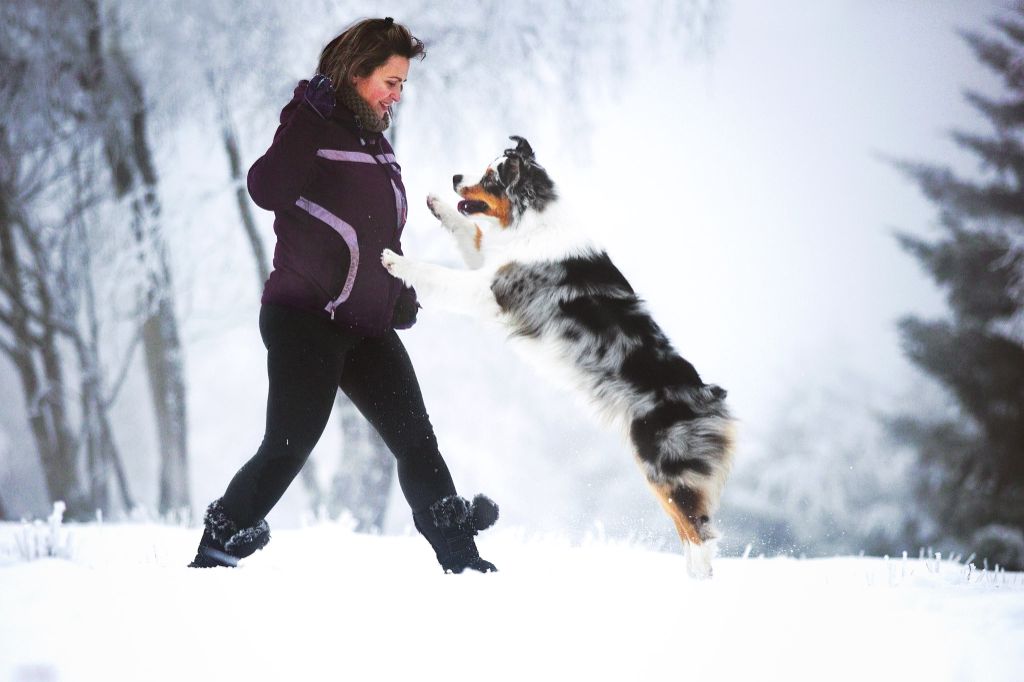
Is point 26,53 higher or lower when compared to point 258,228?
higher

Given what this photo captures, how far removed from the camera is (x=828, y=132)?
774 cm

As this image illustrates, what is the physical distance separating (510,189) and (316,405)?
3.14 feet

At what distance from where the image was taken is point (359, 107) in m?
2.22

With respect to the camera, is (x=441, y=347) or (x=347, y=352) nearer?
(x=347, y=352)

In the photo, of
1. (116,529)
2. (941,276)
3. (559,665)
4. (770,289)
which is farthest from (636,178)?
(559,665)

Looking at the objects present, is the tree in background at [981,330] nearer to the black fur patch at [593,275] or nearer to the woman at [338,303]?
the black fur patch at [593,275]

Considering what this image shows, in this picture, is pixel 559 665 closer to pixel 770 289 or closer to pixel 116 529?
pixel 116 529

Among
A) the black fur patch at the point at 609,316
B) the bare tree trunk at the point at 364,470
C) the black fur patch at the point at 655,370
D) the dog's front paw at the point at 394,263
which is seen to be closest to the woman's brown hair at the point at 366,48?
the dog's front paw at the point at 394,263

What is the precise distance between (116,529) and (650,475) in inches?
89.8

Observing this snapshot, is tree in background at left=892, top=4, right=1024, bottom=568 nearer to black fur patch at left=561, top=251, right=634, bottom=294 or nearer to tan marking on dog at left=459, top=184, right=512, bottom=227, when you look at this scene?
black fur patch at left=561, top=251, right=634, bottom=294

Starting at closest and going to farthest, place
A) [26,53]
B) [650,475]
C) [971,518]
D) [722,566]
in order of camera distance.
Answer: [650,475], [722,566], [26,53], [971,518]

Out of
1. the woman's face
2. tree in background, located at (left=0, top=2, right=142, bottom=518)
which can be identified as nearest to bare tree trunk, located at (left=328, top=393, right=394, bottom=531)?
tree in background, located at (left=0, top=2, right=142, bottom=518)

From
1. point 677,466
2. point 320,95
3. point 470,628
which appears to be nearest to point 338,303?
point 320,95

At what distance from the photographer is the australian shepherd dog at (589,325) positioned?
7.81ft
